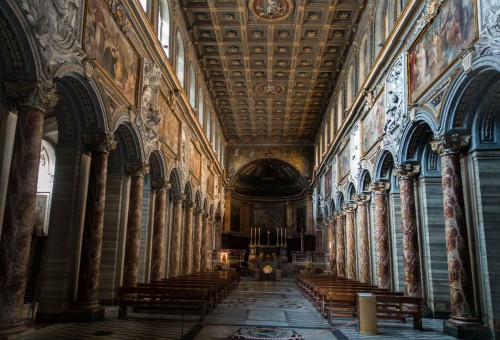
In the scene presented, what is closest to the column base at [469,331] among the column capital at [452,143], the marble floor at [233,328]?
the marble floor at [233,328]

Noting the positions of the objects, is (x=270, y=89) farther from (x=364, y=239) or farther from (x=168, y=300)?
(x=168, y=300)

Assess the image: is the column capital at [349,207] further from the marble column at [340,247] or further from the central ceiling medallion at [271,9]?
the central ceiling medallion at [271,9]

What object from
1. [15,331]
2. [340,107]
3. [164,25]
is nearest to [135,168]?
[164,25]

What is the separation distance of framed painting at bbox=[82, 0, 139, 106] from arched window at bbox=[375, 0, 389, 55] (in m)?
9.93

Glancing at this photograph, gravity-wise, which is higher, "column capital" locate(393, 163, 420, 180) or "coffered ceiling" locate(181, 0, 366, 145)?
"coffered ceiling" locate(181, 0, 366, 145)

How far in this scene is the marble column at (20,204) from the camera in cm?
845

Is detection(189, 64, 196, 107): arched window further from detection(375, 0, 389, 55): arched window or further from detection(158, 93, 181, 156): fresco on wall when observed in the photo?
detection(375, 0, 389, 55): arched window

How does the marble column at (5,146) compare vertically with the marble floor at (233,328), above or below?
above

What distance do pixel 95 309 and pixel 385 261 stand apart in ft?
36.3

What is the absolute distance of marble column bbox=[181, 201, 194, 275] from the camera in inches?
1023

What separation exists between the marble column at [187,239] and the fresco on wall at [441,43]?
15661 mm

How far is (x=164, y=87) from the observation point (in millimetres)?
19625

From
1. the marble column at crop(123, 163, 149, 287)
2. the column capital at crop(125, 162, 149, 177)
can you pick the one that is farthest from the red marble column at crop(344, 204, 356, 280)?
the column capital at crop(125, 162, 149, 177)

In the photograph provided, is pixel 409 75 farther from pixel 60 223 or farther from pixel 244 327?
pixel 60 223
